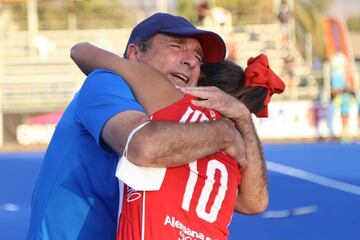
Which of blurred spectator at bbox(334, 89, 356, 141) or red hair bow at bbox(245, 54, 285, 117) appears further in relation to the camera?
blurred spectator at bbox(334, 89, 356, 141)

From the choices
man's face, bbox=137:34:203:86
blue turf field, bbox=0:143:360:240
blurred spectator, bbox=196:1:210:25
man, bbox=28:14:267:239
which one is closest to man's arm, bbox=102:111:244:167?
man, bbox=28:14:267:239

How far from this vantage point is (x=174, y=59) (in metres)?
2.57

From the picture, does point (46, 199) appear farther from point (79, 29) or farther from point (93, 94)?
point (79, 29)

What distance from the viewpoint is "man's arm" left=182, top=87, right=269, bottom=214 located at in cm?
236

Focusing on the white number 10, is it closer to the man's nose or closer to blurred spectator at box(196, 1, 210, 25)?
the man's nose

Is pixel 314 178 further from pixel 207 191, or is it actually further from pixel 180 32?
pixel 207 191

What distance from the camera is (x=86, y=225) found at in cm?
242

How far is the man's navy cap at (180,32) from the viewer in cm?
254

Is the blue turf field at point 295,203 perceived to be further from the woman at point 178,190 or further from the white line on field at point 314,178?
the woman at point 178,190

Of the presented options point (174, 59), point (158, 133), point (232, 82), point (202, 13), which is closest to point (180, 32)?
point (174, 59)

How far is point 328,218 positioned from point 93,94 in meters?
5.61

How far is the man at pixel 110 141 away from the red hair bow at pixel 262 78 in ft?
0.39

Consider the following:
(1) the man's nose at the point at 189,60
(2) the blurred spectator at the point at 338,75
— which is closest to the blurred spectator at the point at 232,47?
(2) the blurred spectator at the point at 338,75

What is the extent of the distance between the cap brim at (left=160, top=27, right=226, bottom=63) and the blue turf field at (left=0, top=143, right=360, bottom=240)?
13.5ft
